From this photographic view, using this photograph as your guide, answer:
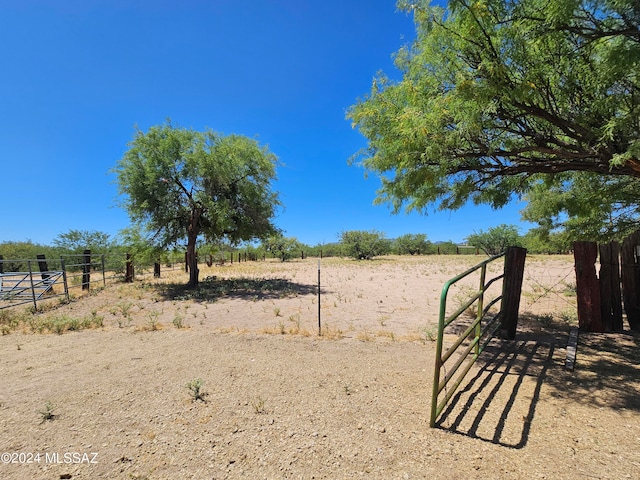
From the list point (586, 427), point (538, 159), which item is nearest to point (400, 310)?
point (538, 159)

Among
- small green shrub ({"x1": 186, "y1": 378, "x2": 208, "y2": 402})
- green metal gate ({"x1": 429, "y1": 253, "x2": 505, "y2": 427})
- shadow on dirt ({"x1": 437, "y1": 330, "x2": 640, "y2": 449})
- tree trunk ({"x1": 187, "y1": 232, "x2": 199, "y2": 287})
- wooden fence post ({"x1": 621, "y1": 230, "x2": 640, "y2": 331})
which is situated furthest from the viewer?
tree trunk ({"x1": 187, "y1": 232, "x2": 199, "y2": 287})

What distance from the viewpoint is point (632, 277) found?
6082 mm

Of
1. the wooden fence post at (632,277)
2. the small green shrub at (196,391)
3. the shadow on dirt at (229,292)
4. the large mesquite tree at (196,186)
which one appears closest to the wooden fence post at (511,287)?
the wooden fence post at (632,277)

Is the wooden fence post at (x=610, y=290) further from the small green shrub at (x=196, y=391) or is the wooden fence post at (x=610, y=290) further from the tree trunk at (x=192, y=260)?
the tree trunk at (x=192, y=260)

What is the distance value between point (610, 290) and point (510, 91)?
521 cm

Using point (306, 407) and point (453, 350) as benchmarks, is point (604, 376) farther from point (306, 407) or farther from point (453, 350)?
point (306, 407)

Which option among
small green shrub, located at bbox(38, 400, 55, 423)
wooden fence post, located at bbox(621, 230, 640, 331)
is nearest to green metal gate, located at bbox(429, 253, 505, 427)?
wooden fence post, located at bbox(621, 230, 640, 331)

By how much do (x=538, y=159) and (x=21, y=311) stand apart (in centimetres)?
1436

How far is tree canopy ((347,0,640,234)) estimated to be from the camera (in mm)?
3504

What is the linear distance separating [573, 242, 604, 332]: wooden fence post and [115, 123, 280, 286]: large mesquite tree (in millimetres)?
11779

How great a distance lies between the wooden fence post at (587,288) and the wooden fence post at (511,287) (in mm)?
1101

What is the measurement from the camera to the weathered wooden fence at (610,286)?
6.01 m

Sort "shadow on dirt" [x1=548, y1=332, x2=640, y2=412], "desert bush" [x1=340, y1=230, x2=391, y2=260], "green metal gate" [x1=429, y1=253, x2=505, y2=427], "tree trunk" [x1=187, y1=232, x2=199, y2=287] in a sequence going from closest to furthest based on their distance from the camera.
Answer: "green metal gate" [x1=429, y1=253, x2=505, y2=427] → "shadow on dirt" [x1=548, y1=332, x2=640, y2=412] → "tree trunk" [x1=187, y1=232, x2=199, y2=287] → "desert bush" [x1=340, y1=230, x2=391, y2=260]

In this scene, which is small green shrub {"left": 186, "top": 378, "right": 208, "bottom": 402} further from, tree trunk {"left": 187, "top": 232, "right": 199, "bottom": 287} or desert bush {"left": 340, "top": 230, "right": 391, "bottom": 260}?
desert bush {"left": 340, "top": 230, "right": 391, "bottom": 260}
